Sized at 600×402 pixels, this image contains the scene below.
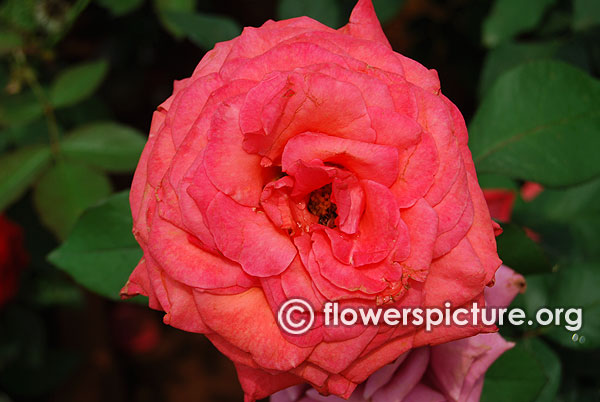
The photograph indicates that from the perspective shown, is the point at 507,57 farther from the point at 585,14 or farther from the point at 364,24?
the point at 364,24

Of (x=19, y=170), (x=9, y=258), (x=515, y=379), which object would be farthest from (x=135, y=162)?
(x=515, y=379)

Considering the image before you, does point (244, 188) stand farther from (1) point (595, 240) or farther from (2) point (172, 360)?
(2) point (172, 360)

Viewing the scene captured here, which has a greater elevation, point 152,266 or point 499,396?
point 152,266

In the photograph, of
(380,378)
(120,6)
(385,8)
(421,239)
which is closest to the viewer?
(421,239)

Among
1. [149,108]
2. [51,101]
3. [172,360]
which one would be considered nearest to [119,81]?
[149,108]

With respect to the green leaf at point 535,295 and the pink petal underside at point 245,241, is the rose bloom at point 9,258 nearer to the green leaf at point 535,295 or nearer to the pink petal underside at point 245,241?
the pink petal underside at point 245,241

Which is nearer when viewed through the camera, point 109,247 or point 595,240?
point 109,247

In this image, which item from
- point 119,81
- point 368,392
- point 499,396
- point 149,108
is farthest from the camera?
point 149,108

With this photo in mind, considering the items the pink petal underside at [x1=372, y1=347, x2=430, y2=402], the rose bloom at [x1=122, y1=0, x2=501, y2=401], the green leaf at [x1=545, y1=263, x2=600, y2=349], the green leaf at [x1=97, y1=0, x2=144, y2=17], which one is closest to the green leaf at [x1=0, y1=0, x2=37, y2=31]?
the green leaf at [x1=97, y1=0, x2=144, y2=17]
